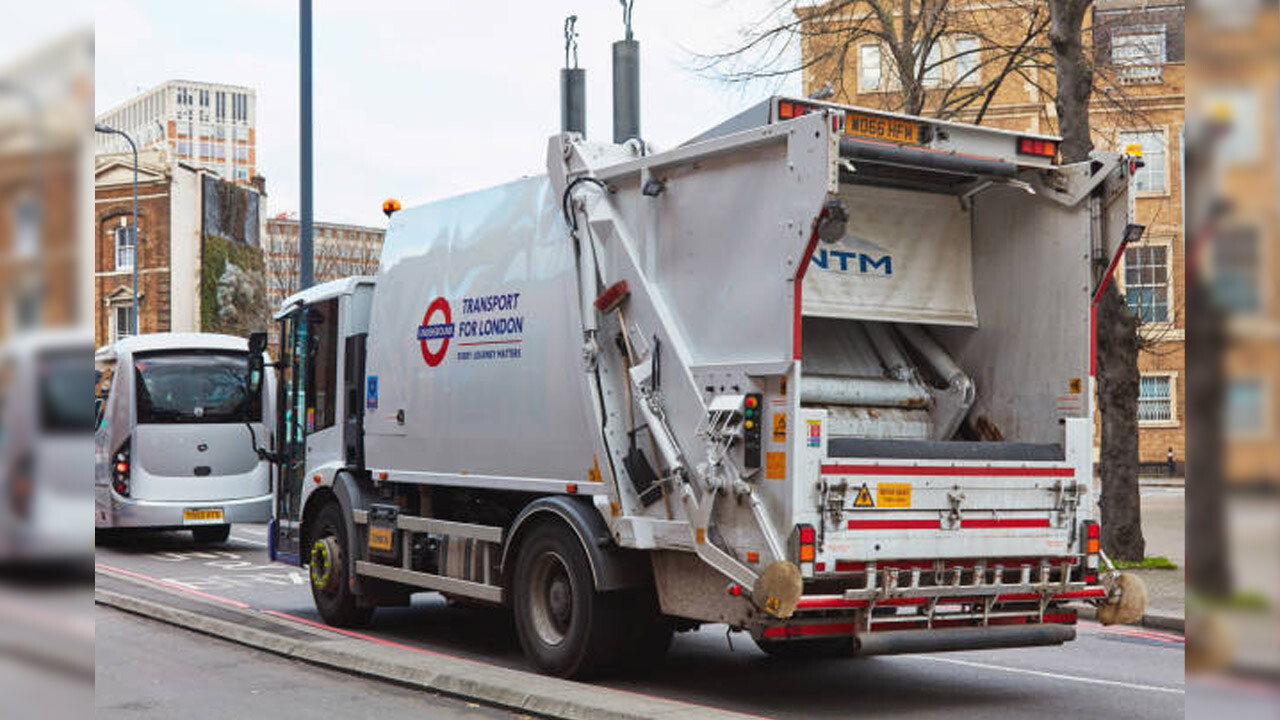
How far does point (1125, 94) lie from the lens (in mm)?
22172

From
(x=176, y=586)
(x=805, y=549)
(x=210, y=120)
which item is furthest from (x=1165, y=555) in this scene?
(x=210, y=120)

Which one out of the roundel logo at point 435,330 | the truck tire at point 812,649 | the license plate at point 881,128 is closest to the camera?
the license plate at point 881,128

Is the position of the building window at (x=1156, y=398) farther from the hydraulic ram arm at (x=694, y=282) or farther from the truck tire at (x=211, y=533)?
the hydraulic ram arm at (x=694, y=282)

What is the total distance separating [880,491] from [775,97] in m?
2.21

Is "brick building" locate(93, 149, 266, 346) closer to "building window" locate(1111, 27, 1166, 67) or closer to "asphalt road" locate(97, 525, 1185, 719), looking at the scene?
"building window" locate(1111, 27, 1166, 67)

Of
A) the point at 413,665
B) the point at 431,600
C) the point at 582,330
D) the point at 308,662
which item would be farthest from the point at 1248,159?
the point at 431,600

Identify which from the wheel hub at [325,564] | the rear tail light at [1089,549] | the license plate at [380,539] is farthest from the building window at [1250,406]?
the wheel hub at [325,564]

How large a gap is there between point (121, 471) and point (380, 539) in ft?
31.7

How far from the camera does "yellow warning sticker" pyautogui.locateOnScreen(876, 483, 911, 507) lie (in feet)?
25.5

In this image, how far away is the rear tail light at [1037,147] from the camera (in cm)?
867

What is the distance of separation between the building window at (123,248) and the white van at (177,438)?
35.4 meters

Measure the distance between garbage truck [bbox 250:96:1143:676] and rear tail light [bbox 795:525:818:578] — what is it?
12 mm

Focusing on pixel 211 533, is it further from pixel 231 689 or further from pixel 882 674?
pixel 882 674

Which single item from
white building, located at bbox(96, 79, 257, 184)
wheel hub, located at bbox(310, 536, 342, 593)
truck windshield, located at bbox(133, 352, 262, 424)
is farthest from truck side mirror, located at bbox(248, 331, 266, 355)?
white building, located at bbox(96, 79, 257, 184)
